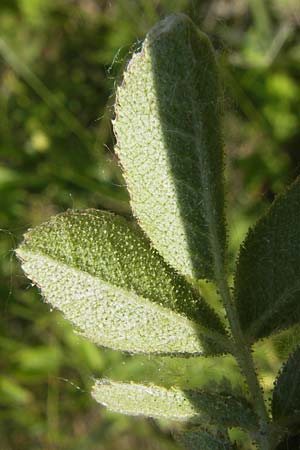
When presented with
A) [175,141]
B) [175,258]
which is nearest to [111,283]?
[175,258]

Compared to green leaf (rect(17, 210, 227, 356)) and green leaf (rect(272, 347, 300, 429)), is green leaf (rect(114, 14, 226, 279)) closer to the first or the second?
green leaf (rect(17, 210, 227, 356))

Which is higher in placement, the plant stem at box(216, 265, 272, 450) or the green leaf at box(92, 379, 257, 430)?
the plant stem at box(216, 265, 272, 450)

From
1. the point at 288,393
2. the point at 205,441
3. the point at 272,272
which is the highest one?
the point at 272,272

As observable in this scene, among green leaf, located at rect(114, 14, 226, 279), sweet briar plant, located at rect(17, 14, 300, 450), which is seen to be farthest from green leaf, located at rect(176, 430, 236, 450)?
green leaf, located at rect(114, 14, 226, 279)

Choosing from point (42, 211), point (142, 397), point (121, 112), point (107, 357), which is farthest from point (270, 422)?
point (42, 211)

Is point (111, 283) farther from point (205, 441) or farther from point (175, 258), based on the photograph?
point (205, 441)

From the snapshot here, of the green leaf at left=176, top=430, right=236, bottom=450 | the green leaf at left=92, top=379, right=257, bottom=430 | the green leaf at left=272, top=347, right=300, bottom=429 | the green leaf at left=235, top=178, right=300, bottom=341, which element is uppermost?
the green leaf at left=235, top=178, right=300, bottom=341
